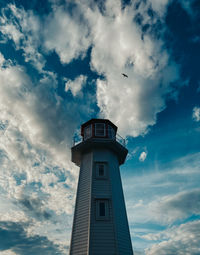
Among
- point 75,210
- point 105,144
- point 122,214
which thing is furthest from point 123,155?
point 75,210

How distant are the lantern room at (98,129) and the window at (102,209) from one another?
6.58 m

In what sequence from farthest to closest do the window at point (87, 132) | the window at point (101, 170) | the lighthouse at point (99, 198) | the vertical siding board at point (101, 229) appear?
the window at point (87, 132) → the window at point (101, 170) → the lighthouse at point (99, 198) → the vertical siding board at point (101, 229)

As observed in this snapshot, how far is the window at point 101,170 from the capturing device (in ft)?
51.4

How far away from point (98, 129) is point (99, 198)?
7.68 meters

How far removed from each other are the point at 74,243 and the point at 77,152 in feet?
28.1

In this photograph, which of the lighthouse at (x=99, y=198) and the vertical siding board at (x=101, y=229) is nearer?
the vertical siding board at (x=101, y=229)

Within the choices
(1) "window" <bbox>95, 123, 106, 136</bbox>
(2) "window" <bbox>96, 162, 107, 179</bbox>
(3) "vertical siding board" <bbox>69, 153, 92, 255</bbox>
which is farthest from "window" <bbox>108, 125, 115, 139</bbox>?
(2) "window" <bbox>96, 162, 107, 179</bbox>

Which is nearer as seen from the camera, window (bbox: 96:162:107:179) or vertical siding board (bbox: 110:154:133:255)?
vertical siding board (bbox: 110:154:133:255)

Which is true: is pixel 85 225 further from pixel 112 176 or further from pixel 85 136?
pixel 85 136

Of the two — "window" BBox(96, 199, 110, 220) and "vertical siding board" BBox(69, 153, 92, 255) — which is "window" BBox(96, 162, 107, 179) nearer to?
"vertical siding board" BBox(69, 153, 92, 255)

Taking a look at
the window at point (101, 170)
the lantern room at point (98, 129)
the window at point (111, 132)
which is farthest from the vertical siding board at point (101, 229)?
the window at point (111, 132)

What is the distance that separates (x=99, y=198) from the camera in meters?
14.1

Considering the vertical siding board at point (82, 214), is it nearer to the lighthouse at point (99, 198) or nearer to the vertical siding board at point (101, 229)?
the lighthouse at point (99, 198)

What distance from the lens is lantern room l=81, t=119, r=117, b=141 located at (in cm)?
1883
